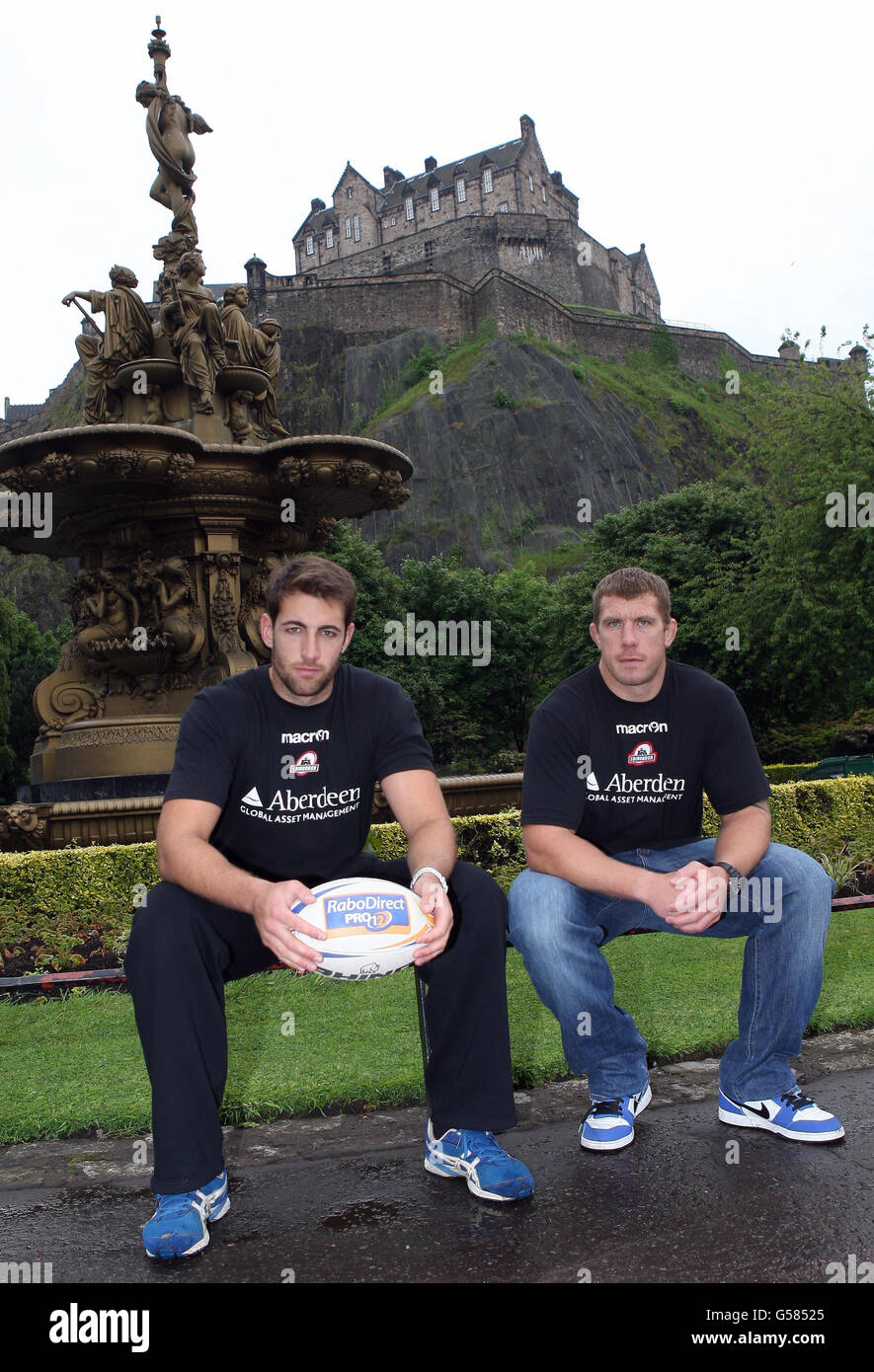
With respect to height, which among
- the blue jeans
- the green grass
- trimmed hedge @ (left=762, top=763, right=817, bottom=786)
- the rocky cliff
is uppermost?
the rocky cliff

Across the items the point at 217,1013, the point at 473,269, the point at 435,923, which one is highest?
the point at 473,269

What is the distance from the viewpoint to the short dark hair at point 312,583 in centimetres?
353

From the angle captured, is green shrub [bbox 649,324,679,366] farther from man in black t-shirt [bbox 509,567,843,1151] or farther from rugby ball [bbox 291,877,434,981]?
rugby ball [bbox 291,877,434,981]

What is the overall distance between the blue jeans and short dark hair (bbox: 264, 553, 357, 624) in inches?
48.1

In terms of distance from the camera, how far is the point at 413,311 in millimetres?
83750

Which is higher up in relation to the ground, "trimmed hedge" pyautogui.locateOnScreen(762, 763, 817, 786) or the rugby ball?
the rugby ball

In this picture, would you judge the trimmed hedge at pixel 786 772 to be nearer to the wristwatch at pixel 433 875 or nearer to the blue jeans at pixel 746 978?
the blue jeans at pixel 746 978

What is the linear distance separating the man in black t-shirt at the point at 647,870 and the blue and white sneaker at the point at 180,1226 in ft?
4.15

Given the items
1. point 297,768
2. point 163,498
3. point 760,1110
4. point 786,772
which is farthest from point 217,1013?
point 786,772

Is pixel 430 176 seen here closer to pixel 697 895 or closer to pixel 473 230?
pixel 473 230

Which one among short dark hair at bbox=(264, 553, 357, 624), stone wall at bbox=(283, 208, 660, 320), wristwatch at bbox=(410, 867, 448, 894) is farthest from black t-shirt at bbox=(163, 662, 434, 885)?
stone wall at bbox=(283, 208, 660, 320)

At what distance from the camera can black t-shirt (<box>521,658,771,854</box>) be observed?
3846mm

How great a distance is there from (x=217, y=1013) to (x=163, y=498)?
8.86 meters

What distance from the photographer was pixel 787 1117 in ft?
11.4
